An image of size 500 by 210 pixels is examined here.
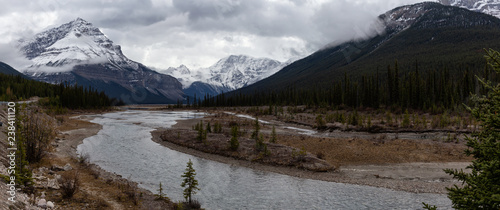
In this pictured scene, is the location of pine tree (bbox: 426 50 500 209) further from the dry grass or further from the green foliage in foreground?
the dry grass

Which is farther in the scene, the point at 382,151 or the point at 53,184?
the point at 382,151

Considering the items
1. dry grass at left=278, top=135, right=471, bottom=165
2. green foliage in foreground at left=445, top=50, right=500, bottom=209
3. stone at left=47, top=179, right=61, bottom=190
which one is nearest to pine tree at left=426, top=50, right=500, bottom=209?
green foliage in foreground at left=445, top=50, right=500, bottom=209

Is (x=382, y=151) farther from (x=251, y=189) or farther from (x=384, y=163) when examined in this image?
(x=251, y=189)

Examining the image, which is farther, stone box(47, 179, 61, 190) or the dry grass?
the dry grass

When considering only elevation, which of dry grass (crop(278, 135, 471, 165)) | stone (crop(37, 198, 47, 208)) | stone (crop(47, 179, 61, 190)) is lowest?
dry grass (crop(278, 135, 471, 165))

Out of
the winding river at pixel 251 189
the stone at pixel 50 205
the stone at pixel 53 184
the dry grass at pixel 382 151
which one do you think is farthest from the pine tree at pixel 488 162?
the dry grass at pixel 382 151

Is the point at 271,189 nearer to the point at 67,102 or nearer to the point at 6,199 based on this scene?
the point at 6,199

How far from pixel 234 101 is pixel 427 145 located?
506ft

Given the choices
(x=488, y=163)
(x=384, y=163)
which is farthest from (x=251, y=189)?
(x=488, y=163)

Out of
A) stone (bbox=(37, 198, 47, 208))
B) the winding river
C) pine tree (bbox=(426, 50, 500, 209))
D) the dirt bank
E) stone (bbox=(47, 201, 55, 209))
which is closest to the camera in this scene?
pine tree (bbox=(426, 50, 500, 209))

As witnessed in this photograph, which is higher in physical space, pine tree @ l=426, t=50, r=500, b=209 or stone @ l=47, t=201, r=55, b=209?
pine tree @ l=426, t=50, r=500, b=209

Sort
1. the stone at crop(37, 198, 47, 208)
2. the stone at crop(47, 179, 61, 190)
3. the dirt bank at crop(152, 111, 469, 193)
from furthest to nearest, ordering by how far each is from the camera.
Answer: the dirt bank at crop(152, 111, 469, 193), the stone at crop(47, 179, 61, 190), the stone at crop(37, 198, 47, 208)

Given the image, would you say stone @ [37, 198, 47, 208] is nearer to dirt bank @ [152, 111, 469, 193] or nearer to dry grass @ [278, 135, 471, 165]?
dirt bank @ [152, 111, 469, 193]

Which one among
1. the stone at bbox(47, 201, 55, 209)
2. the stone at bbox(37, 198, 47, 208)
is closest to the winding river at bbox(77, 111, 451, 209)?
the stone at bbox(47, 201, 55, 209)
